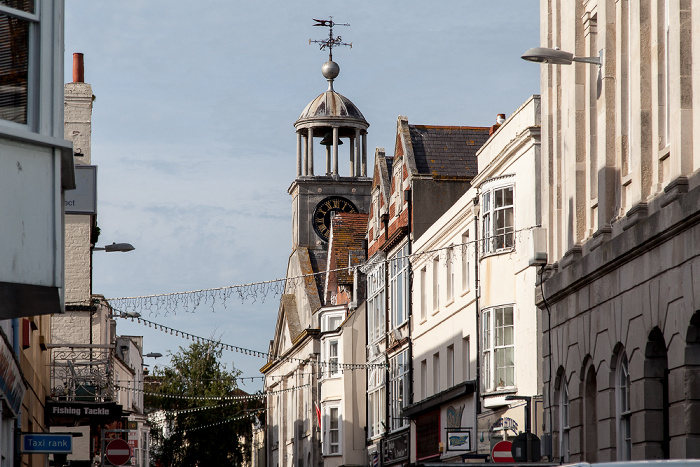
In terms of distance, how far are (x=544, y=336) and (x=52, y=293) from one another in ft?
50.7

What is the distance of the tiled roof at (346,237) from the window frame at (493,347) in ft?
90.3

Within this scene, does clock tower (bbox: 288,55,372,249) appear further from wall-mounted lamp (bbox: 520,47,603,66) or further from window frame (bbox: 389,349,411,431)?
wall-mounted lamp (bbox: 520,47,603,66)

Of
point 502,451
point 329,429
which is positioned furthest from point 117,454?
point 329,429

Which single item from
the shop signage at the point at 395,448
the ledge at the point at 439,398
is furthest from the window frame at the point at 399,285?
the shop signage at the point at 395,448

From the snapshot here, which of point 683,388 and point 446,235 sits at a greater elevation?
point 446,235

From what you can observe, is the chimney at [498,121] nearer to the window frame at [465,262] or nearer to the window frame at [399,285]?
the window frame at [465,262]

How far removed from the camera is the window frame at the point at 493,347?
30.8m

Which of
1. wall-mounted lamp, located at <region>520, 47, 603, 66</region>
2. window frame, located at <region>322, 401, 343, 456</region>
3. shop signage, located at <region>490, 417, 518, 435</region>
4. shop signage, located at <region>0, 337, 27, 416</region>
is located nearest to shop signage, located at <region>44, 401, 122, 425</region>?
shop signage, located at <region>0, 337, 27, 416</region>

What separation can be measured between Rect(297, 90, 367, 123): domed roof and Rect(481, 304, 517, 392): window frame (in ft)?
121

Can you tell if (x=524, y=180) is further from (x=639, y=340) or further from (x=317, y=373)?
(x=317, y=373)

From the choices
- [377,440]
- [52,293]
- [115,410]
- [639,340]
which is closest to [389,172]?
[377,440]

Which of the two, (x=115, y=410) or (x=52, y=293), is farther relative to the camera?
(x=115, y=410)

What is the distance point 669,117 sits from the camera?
715 inches

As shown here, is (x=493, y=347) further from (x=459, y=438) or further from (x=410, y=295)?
(x=410, y=295)
